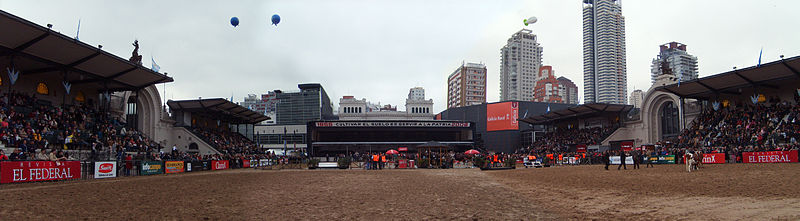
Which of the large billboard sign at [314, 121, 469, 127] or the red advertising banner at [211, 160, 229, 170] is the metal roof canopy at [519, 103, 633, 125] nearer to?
the large billboard sign at [314, 121, 469, 127]

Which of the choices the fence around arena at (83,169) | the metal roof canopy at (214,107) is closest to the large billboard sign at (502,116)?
the metal roof canopy at (214,107)

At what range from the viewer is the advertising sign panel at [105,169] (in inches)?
964

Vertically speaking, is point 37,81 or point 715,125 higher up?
point 37,81

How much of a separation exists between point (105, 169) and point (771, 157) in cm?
4067

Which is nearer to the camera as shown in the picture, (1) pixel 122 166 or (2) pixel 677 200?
(2) pixel 677 200

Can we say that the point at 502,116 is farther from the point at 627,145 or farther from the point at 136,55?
the point at 136,55

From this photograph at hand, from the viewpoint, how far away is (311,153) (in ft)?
244

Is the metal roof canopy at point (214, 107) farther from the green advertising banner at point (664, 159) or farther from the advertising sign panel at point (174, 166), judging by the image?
the green advertising banner at point (664, 159)

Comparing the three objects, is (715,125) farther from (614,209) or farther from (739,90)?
(614,209)

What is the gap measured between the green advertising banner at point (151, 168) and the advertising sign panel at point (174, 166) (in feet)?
1.96

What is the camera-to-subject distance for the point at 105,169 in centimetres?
2519

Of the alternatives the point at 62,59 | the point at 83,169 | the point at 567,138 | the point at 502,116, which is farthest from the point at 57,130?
the point at 502,116

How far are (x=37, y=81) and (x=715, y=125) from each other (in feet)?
171

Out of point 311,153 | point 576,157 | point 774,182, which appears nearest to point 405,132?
point 311,153
